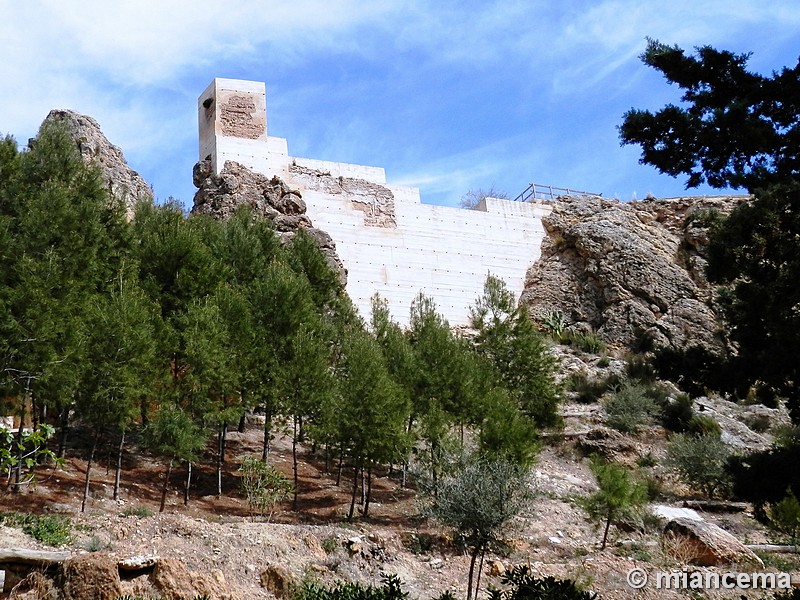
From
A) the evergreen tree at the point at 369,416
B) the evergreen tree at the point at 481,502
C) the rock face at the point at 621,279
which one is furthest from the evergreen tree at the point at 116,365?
the rock face at the point at 621,279

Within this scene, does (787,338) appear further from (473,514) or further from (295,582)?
(295,582)

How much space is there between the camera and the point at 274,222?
3123 cm

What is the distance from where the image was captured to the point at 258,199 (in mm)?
31734

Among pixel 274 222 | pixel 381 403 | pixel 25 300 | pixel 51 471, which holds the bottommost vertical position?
pixel 51 471

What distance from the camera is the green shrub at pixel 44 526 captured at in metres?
12.1

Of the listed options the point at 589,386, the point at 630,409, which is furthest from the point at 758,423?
the point at 589,386

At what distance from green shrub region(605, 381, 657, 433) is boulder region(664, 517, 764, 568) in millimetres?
10051

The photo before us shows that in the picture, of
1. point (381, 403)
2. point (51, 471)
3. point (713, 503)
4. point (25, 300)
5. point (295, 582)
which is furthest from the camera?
point (713, 503)

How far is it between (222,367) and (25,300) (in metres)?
4.02

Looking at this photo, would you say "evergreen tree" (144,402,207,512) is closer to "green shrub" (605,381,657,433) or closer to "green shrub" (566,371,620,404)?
"green shrub" (605,381,657,433)

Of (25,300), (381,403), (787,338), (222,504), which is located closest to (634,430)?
(381,403)

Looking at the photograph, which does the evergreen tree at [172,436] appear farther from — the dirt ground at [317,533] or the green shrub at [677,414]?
the green shrub at [677,414]

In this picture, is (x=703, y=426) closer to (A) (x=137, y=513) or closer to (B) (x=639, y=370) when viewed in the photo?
(B) (x=639, y=370)

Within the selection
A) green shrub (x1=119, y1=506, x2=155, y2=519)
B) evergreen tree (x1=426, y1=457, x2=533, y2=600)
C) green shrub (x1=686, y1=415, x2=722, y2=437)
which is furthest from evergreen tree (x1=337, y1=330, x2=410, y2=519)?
green shrub (x1=686, y1=415, x2=722, y2=437)
